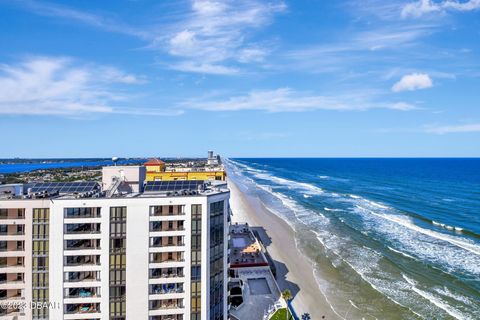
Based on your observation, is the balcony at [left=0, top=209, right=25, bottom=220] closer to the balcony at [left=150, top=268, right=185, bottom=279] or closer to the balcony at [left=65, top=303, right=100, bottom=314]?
the balcony at [left=65, top=303, right=100, bottom=314]

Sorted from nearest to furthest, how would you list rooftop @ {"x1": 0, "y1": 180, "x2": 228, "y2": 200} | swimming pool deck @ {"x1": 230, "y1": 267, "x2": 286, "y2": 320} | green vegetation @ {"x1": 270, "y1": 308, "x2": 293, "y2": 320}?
Answer: rooftop @ {"x1": 0, "y1": 180, "x2": 228, "y2": 200}
green vegetation @ {"x1": 270, "y1": 308, "x2": 293, "y2": 320}
swimming pool deck @ {"x1": 230, "y1": 267, "x2": 286, "y2": 320}

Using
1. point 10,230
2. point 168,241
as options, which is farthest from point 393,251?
point 10,230

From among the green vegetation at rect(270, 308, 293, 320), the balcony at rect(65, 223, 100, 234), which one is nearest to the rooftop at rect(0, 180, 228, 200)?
the balcony at rect(65, 223, 100, 234)

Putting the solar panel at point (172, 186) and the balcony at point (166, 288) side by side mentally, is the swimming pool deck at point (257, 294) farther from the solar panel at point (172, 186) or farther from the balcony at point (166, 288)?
the solar panel at point (172, 186)

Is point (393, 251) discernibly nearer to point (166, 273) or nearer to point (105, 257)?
point (166, 273)

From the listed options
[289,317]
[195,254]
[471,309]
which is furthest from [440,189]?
[195,254]

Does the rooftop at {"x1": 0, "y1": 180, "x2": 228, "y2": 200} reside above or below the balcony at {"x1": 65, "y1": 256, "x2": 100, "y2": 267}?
above

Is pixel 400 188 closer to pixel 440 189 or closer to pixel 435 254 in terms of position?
pixel 440 189

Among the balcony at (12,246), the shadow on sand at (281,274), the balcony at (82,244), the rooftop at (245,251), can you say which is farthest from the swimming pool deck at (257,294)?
the balcony at (12,246)
